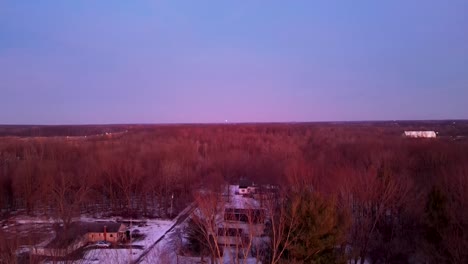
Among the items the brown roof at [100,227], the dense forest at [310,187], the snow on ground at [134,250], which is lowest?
the snow on ground at [134,250]

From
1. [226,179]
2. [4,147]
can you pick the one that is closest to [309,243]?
[226,179]

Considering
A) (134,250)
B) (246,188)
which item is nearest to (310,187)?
(134,250)

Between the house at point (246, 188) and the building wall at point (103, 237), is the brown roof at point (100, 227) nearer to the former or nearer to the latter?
the building wall at point (103, 237)

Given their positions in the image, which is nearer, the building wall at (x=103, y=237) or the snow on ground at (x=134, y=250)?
the snow on ground at (x=134, y=250)

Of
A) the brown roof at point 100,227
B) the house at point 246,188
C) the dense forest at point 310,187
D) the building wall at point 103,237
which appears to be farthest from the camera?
the house at point 246,188

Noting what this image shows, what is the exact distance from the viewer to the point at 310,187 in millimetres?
15469

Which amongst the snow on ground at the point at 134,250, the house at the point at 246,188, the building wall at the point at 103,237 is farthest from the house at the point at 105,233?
the house at the point at 246,188

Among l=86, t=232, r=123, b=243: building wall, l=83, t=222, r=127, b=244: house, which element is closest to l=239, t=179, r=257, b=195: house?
l=83, t=222, r=127, b=244: house

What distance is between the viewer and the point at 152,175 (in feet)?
108

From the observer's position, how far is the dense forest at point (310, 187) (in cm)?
1259

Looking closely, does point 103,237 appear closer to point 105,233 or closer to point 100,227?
point 105,233

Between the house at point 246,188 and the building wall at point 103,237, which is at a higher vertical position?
the house at point 246,188

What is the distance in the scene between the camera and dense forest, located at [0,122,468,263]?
496 inches

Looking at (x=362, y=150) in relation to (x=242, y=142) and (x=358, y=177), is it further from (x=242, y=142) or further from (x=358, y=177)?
(x=242, y=142)
